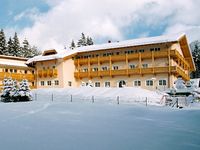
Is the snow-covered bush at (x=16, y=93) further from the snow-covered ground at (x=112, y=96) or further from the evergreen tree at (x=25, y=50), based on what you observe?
the evergreen tree at (x=25, y=50)

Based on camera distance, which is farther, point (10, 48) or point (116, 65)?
point (10, 48)

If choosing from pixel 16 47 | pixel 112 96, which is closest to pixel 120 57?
pixel 112 96

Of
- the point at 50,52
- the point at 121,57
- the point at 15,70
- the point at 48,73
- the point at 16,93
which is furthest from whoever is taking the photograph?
the point at 50,52

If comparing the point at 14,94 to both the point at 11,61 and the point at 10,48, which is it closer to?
the point at 11,61

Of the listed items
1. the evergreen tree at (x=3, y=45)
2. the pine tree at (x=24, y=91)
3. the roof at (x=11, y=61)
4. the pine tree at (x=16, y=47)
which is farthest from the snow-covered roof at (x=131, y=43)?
the pine tree at (x=16, y=47)

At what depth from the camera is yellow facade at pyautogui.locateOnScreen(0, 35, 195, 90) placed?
4406 cm

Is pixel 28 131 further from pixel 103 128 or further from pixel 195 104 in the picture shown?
pixel 195 104

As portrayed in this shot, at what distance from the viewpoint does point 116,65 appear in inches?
1921

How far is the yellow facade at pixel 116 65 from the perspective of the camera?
4406 centimetres

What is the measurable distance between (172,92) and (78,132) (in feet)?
89.4

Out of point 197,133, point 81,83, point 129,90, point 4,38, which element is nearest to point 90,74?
point 81,83

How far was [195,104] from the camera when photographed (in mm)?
29719

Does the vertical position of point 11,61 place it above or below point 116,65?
above

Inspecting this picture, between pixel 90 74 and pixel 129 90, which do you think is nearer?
pixel 129 90
